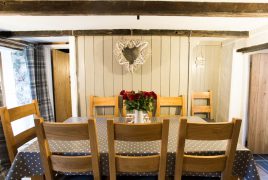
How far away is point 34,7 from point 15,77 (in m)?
2.07

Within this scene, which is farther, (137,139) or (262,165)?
(262,165)

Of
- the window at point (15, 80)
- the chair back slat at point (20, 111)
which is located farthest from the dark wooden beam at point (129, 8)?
the window at point (15, 80)

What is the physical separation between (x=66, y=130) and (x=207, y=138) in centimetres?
92

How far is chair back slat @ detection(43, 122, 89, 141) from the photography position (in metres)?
1.15

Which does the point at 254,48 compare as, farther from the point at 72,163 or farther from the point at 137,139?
the point at 72,163

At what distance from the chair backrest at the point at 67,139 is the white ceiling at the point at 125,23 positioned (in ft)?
4.81

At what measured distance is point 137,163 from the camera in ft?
3.95

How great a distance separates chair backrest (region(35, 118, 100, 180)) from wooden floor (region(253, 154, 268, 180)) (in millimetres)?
2361

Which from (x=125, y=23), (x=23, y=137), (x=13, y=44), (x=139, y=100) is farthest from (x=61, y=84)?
(x=139, y=100)

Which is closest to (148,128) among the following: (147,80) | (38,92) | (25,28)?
(147,80)

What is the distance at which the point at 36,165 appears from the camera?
4.37ft

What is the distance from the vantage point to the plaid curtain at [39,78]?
336 cm

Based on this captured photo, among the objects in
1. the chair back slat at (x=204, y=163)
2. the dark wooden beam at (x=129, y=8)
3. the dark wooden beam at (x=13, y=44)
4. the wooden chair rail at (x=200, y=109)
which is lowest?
the chair back slat at (x=204, y=163)

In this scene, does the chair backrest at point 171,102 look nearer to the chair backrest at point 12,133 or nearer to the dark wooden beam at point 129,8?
the dark wooden beam at point 129,8
